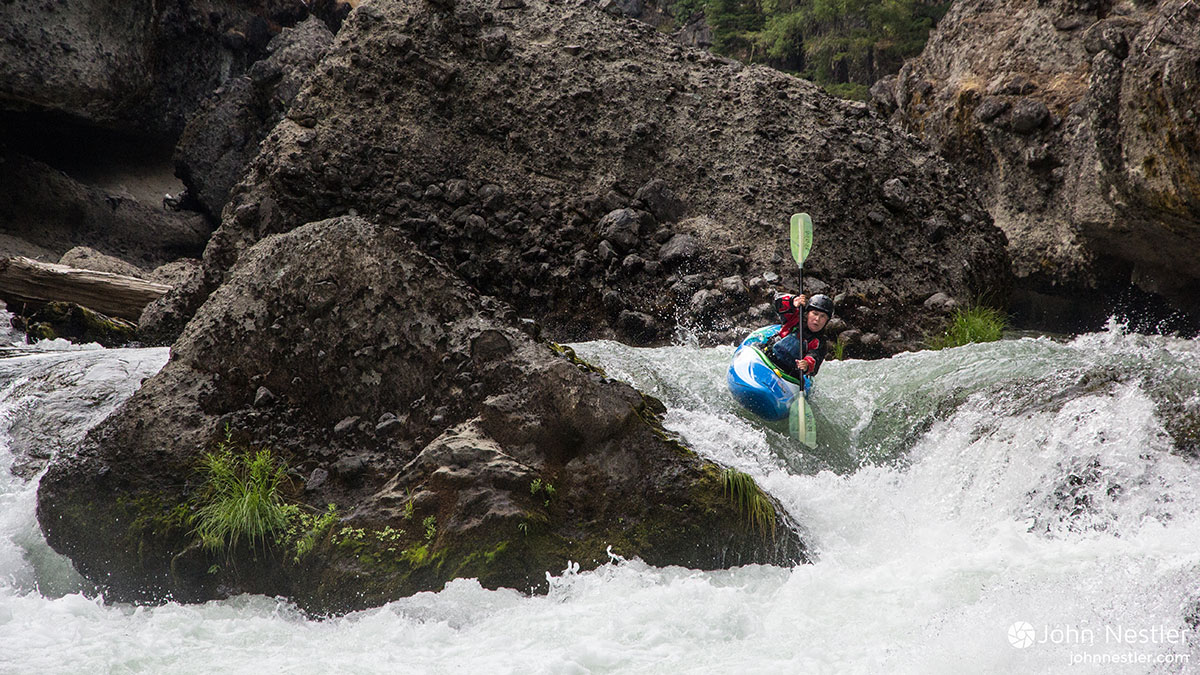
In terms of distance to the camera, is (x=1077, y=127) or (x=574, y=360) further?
(x=1077, y=127)

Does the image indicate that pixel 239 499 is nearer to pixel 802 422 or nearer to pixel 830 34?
pixel 802 422

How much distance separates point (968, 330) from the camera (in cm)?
873

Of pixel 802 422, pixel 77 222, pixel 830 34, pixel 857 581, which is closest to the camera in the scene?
pixel 857 581

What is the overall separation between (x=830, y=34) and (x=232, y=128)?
42.5 feet

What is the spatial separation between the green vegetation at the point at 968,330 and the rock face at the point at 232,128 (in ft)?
38.4

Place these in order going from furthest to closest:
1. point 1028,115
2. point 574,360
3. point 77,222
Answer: point 77,222 → point 1028,115 → point 574,360

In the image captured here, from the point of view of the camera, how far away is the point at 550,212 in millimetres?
9367

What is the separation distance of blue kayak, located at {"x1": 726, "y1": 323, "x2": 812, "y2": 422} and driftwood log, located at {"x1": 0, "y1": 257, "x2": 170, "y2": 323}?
6152 mm

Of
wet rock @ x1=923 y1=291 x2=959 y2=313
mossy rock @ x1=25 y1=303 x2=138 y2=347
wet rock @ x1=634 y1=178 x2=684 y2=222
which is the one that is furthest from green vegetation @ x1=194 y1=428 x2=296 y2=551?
wet rock @ x1=923 y1=291 x2=959 y2=313

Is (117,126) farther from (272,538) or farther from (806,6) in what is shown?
(806,6)

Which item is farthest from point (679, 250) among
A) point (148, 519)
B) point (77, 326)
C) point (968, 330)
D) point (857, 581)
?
point (77, 326)

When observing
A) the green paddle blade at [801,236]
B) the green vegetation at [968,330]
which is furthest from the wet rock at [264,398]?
the green vegetation at [968,330]

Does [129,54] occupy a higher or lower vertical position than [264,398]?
higher

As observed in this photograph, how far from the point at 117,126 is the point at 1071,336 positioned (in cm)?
1534
